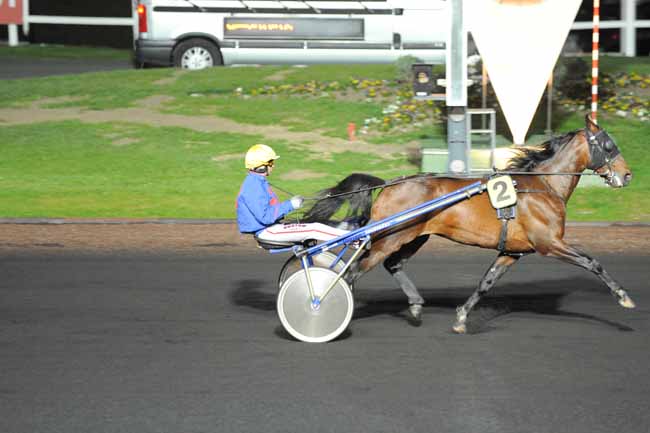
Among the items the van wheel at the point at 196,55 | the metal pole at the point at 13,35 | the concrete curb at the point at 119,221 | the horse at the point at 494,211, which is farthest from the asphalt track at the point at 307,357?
the metal pole at the point at 13,35

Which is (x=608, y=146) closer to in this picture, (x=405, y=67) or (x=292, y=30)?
(x=405, y=67)

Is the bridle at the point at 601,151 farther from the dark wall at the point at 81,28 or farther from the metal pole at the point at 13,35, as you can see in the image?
the dark wall at the point at 81,28

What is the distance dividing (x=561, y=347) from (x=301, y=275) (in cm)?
187

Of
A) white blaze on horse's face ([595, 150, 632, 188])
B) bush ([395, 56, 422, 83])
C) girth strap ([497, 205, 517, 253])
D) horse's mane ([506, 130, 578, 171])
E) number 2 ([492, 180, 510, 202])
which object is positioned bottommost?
girth strap ([497, 205, 517, 253])

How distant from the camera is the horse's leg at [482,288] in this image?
25.1 ft

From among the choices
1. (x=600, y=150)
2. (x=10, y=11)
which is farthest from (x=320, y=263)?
(x=10, y=11)

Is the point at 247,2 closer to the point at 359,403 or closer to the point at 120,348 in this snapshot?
the point at 120,348

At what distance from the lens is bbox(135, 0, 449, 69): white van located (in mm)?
19016

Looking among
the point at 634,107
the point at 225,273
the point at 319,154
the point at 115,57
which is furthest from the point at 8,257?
the point at 115,57

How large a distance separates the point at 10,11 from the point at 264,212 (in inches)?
804

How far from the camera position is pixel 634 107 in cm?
1731

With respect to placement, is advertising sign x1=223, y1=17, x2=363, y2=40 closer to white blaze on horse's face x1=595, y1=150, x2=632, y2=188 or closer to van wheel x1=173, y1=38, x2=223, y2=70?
van wheel x1=173, y1=38, x2=223, y2=70

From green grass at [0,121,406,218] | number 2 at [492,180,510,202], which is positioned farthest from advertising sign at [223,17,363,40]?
number 2 at [492,180,510,202]

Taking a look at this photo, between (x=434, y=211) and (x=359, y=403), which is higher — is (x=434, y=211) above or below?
above
